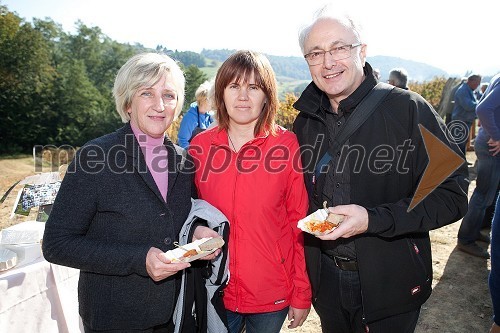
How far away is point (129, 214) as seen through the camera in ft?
5.66

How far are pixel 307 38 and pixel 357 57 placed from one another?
0.30 metres

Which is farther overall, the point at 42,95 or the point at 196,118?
the point at 42,95

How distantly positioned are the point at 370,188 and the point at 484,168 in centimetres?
378

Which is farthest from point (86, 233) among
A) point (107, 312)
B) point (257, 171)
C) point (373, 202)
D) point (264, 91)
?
point (373, 202)

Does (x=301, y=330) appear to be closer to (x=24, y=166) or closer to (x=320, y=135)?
(x=320, y=135)

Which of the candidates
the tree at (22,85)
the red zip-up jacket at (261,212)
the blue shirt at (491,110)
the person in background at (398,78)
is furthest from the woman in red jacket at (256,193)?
the tree at (22,85)

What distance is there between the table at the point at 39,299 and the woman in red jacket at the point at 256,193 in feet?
4.27

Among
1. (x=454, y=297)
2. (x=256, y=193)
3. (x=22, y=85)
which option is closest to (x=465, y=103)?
(x=454, y=297)

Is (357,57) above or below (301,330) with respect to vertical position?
above

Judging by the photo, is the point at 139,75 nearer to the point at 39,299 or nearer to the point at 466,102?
the point at 39,299

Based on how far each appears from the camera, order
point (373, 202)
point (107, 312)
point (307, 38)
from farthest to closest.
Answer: point (307, 38) → point (373, 202) → point (107, 312)

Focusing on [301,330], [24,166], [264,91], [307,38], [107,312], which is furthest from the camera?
[24,166]

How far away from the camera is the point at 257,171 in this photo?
80.2 inches

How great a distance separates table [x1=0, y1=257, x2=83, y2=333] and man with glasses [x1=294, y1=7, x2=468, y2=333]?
1929 millimetres
